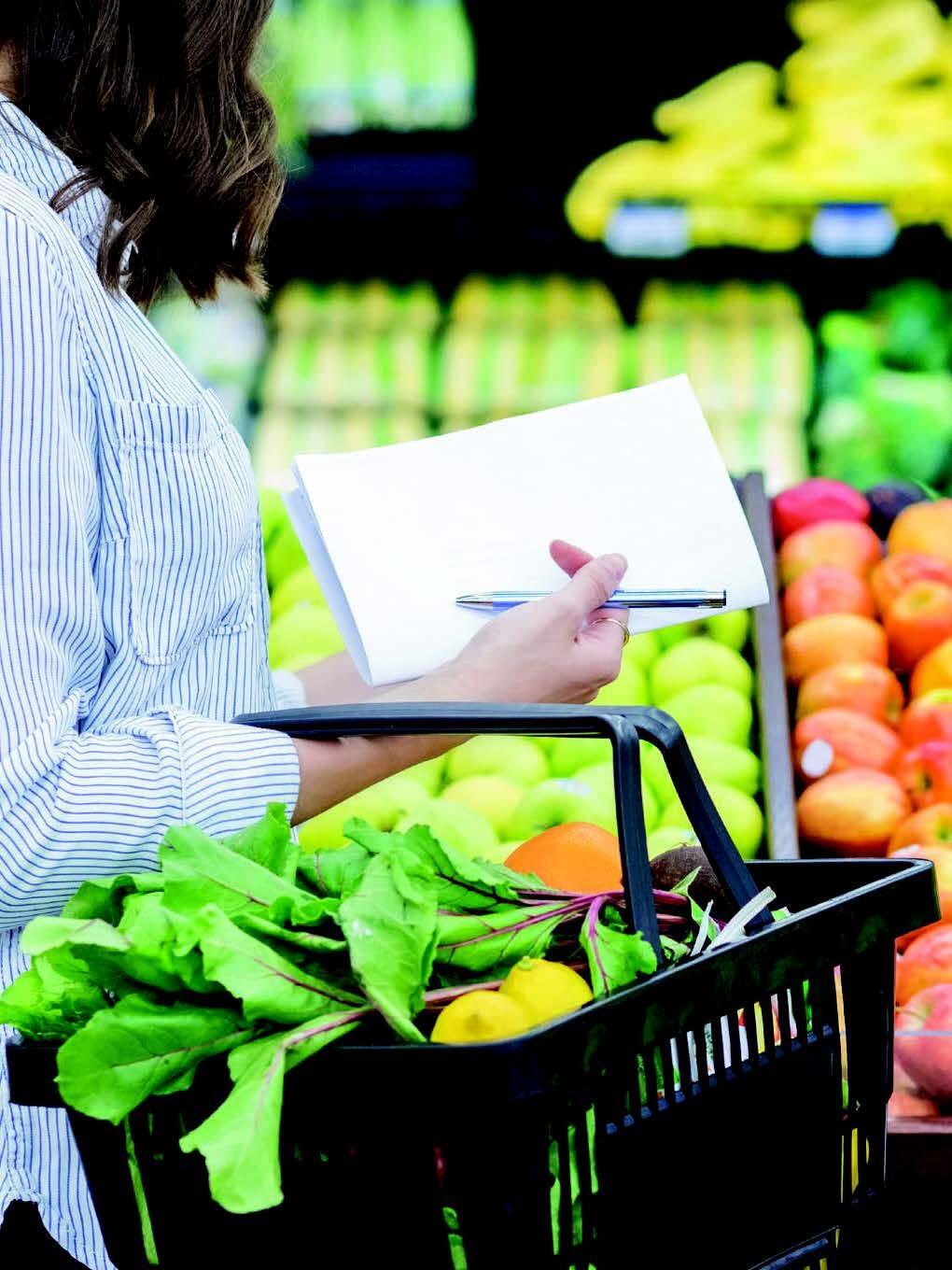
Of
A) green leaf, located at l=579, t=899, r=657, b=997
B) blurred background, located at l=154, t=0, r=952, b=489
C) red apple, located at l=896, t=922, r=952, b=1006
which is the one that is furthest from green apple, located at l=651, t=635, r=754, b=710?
green leaf, located at l=579, t=899, r=657, b=997

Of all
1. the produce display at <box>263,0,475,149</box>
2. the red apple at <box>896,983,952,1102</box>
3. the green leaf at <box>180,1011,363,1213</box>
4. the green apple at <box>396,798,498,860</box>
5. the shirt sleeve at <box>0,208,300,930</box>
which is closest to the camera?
the green leaf at <box>180,1011,363,1213</box>

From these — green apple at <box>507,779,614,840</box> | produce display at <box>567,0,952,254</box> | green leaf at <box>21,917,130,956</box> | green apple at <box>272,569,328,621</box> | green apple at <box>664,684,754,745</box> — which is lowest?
green apple at <box>507,779,614,840</box>

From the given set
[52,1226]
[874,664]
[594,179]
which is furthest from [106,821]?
[594,179]

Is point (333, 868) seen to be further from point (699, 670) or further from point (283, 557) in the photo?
point (283, 557)

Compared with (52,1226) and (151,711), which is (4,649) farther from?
(52,1226)

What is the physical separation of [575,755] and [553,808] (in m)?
0.22

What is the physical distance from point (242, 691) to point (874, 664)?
157 cm

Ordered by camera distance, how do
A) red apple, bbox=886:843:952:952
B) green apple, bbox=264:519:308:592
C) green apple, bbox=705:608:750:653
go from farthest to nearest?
1. green apple, bbox=264:519:308:592
2. green apple, bbox=705:608:750:653
3. red apple, bbox=886:843:952:952

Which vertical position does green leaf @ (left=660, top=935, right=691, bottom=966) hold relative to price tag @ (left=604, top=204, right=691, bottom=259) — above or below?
below

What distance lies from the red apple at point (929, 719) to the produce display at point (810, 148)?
1.59 metres

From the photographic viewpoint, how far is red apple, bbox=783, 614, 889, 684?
2.63 m

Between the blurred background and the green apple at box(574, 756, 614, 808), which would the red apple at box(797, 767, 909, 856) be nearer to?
the green apple at box(574, 756, 614, 808)

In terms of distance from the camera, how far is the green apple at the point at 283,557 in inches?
114

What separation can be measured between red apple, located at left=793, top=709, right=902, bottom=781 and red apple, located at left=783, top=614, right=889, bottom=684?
6.4 inches
